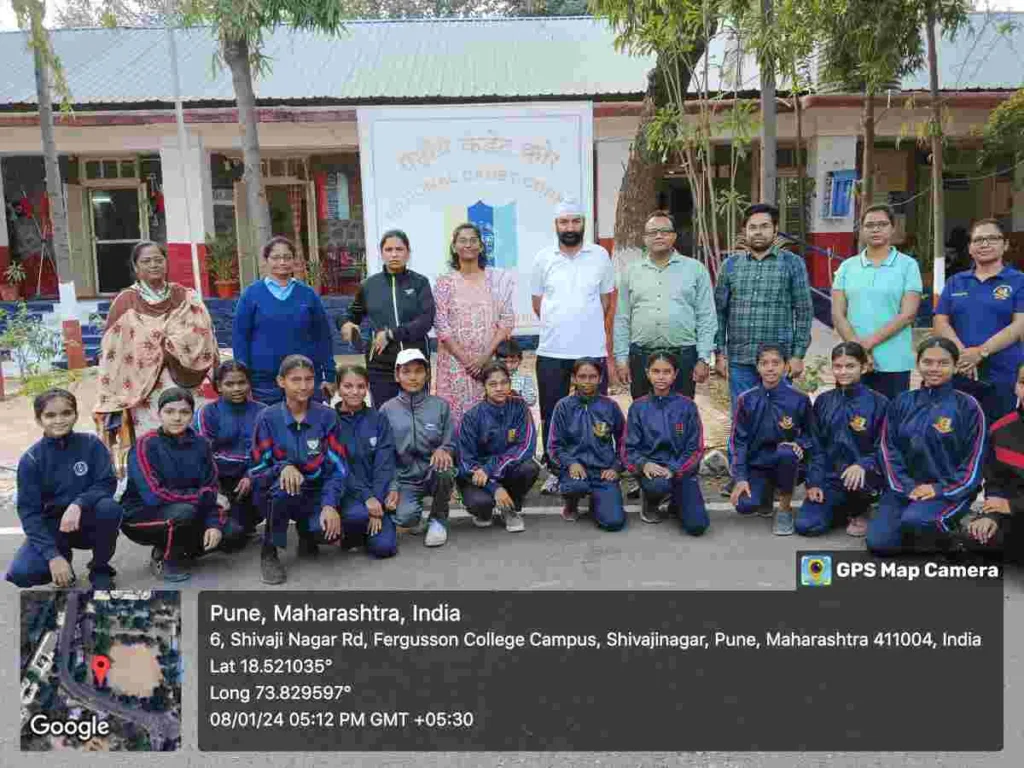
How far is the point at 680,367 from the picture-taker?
17.2 feet

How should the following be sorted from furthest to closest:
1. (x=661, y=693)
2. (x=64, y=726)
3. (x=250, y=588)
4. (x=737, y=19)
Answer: (x=737, y=19), (x=250, y=588), (x=661, y=693), (x=64, y=726)

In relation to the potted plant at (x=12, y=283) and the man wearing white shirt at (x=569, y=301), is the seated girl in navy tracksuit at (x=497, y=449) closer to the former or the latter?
the man wearing white shirt at (x=569, y=301)

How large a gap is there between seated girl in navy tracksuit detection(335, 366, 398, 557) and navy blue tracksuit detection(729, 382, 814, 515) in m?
1.85

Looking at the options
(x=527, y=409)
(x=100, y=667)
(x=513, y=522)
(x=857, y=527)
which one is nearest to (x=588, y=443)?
→ (x=527, y=409)

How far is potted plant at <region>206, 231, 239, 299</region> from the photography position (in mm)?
13234

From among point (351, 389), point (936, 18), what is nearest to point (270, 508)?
point (351, 389)

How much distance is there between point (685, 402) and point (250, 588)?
243 cm

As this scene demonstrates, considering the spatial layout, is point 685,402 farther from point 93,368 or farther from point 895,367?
point 93,368

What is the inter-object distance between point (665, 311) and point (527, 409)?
0.96 meters

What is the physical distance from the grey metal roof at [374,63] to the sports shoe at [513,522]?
321 inches

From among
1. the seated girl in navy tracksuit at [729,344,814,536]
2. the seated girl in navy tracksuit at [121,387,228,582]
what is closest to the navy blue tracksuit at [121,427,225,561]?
the seated girl in navy tracksuit at [121,387,228,582]

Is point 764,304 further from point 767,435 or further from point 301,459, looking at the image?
point 301,459

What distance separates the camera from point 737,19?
6.95m

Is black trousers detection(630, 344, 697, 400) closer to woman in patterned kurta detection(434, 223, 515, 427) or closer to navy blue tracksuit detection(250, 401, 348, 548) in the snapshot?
woman in patterned kurta detection(434, 223, 515, 427)
